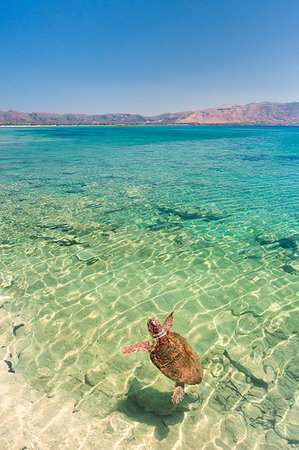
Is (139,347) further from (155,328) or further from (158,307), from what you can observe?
(158,307)

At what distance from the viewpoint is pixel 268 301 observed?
6785 millimetres

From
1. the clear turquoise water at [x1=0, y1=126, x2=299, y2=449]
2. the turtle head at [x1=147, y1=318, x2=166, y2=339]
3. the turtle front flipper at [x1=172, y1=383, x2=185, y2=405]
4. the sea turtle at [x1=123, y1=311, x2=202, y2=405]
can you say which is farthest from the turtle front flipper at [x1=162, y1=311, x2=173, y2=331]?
the clear turquoise water at [x1=0, y1=126, x2=299, y2=449]

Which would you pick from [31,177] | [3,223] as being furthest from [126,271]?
[31,177]

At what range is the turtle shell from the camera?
4.00 m

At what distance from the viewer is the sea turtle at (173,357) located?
13.1 feet

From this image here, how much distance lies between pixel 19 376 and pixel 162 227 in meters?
7.88

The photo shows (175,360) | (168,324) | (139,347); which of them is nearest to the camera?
(175,360)

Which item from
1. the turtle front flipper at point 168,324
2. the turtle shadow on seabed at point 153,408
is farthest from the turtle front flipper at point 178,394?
the turtle front flipper at point 168,324

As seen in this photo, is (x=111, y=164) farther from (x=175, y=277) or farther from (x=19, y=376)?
(x=19, y=376)

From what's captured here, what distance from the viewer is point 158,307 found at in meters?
6.60

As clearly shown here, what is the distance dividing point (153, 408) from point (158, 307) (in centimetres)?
257

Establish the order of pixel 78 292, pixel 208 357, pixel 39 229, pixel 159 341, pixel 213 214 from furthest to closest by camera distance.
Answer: pixel 213 214, pixel 39 229, pixel 78 292, pixel 208 357, pixel 159 341

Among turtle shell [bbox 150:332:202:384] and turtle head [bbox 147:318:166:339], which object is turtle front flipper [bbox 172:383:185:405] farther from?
turtle head [bbox 147:318:166:339]

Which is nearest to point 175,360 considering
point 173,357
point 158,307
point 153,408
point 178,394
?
point 173,357
